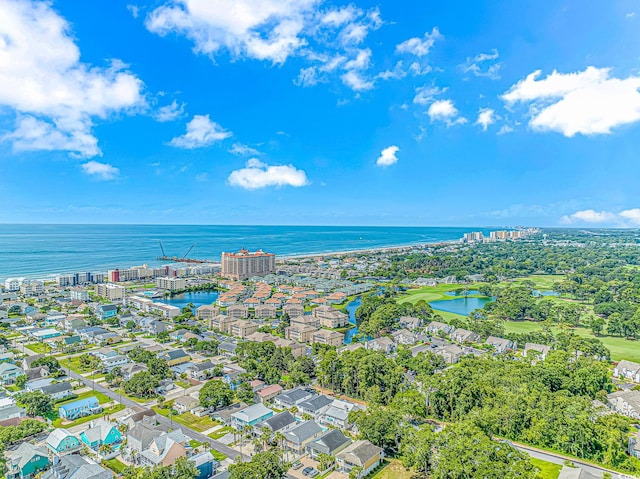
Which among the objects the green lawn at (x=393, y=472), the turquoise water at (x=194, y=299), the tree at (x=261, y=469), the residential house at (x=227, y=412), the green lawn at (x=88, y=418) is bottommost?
the turquoise water at (x=194, y=299)

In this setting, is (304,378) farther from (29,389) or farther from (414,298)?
(414,298)

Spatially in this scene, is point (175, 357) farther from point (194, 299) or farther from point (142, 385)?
point (194, 299)

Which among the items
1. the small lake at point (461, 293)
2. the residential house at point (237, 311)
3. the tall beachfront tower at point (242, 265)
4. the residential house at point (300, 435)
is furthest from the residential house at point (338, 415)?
the tall beachfront tower at point (242, 265)

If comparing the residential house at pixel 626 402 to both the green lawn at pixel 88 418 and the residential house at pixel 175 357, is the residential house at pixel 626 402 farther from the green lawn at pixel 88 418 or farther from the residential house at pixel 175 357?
the green lawn at pixel 88 418

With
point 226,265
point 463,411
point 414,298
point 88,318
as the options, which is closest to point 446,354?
point 463,411

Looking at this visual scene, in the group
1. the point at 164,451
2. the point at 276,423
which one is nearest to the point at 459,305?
the point at 276,423

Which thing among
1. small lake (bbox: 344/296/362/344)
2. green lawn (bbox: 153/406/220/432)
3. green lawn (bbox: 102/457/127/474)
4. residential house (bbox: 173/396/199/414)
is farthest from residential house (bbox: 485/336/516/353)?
green lawn (bbox: 102/457/127/474)
